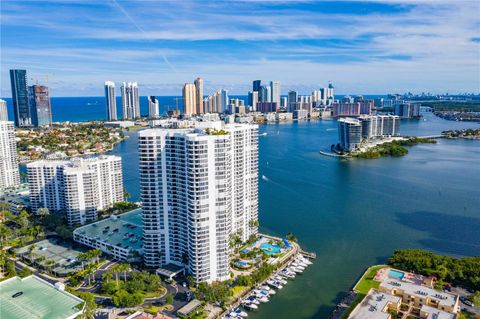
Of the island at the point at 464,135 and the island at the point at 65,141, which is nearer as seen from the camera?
the island at the point at 65,141

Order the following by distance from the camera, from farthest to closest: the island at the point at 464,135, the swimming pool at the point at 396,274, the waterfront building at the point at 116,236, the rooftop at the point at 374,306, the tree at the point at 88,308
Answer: the island at the point at 464,135, the waterfront building at the point at 116,236, the swimming pool at the point at 396,274, the rooftop at the point at 374,306, the tree at the point at 88,308

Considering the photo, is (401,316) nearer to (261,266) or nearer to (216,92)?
(261,266)

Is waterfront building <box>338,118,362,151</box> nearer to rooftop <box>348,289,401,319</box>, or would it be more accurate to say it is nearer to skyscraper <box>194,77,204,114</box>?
rooftop <box>348,289,401,319</box>

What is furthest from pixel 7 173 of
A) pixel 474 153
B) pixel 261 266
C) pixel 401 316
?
pixel 474 153

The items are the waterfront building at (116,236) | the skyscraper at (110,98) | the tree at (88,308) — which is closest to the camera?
the tree at (88,308)

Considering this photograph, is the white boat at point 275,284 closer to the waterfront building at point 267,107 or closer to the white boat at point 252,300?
the white boat at point 252,300

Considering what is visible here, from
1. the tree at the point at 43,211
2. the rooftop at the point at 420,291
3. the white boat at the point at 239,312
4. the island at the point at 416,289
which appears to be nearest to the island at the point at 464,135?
the island at the point at 416,289
